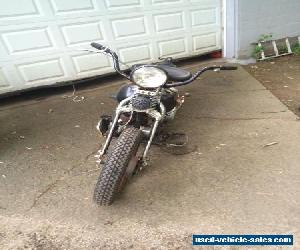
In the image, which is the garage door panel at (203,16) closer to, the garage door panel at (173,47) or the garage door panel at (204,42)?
the garage door panel at (204,42)

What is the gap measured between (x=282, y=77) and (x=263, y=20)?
1328 mm

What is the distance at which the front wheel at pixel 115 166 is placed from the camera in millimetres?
2068

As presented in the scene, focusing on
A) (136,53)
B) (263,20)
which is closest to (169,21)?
(136,53)

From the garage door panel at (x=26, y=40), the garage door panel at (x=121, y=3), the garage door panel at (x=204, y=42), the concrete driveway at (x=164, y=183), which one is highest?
the garage door panel at (x=121, y=3)

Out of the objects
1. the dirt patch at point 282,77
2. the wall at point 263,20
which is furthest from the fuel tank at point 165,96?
the wall at point 263,20

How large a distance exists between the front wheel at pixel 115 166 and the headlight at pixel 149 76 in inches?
16.7

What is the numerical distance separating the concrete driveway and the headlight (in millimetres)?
930

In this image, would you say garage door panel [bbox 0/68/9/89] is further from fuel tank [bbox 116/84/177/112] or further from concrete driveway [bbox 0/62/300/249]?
fuel tank [bbox 116/84/177/112]

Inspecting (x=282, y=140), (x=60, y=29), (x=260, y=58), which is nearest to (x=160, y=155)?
(x=282, y=140)

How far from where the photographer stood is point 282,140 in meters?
2.93

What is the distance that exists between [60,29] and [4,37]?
0.83 m

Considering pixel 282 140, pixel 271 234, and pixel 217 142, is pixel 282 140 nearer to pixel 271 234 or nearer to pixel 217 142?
pixel 217 142

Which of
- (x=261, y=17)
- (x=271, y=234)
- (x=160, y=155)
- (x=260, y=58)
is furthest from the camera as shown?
(x=260, y=58)

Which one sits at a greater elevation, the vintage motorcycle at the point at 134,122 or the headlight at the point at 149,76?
the headlight at the point at 149,76
